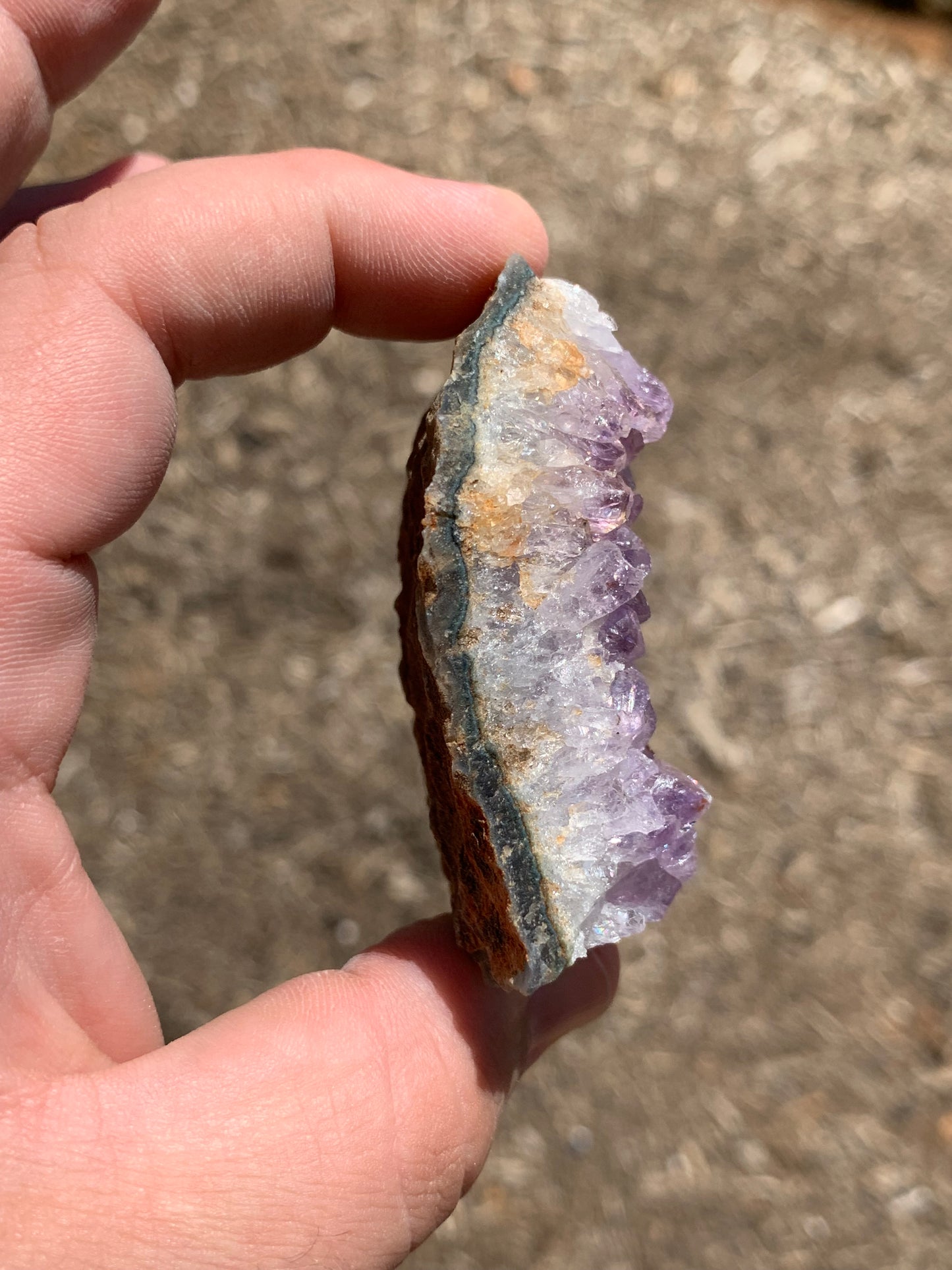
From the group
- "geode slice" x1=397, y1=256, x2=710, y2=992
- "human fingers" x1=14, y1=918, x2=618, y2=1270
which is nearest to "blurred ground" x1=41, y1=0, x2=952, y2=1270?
"human fingers" x1=14, y1=918, x2=618, y2=1270

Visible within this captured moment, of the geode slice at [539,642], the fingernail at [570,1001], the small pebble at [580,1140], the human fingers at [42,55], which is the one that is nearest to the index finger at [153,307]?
the human fingers at [42,55]

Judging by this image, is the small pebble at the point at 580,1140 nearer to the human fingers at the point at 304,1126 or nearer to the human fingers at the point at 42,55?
the human fingers at the point at 304,1126

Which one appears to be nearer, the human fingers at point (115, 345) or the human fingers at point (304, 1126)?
the human fingers at point (304, 1126)

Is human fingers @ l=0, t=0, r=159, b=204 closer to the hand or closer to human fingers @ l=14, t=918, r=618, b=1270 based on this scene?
the hand

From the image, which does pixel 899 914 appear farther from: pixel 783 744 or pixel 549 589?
pixel 549 589

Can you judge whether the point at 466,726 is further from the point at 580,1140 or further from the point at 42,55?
the point at 580,1140

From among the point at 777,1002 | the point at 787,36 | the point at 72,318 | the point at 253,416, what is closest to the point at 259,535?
the point at 253,416
